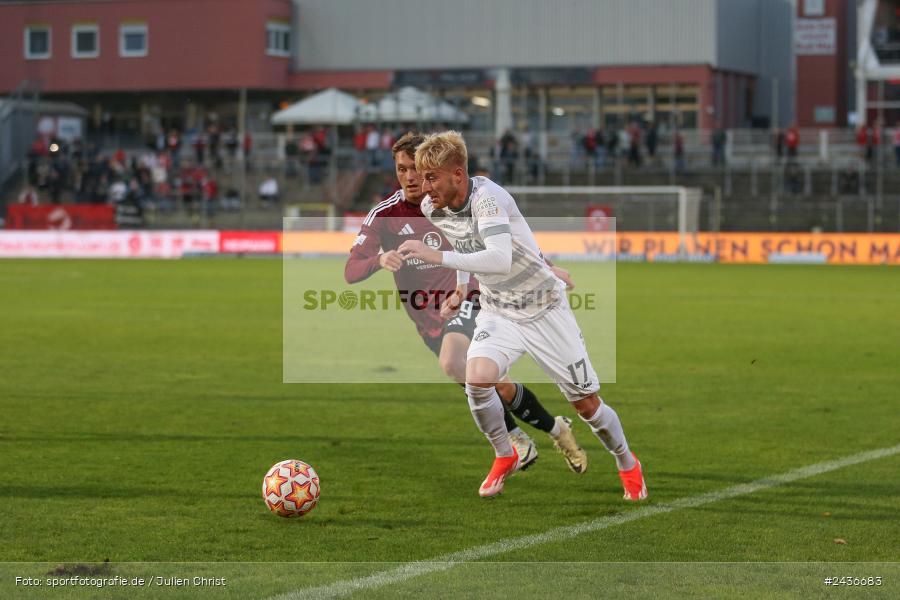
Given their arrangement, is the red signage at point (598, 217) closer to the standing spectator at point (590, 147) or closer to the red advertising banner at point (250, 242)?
the standing spectator at point (590, 147)

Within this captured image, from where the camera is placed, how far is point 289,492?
287 inches

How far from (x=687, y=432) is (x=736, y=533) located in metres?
3.49

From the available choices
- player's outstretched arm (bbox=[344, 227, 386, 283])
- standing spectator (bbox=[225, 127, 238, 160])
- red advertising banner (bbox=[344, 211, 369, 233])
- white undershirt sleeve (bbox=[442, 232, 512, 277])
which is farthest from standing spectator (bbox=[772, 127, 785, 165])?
white undershirt sleeve (bbox=[442, 232, 512, 277])

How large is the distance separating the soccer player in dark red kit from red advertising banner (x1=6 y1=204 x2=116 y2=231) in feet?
110

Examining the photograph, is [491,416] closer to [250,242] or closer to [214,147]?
[250,242]

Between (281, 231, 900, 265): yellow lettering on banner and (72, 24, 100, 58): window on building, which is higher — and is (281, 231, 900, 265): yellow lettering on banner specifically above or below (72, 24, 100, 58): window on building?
below

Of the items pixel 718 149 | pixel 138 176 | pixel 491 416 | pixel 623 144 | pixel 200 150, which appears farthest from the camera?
pixel 200 150

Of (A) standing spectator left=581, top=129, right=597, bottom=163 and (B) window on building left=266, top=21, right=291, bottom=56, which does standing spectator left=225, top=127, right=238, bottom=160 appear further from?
(A) standing spectator left=581, top=129, right=597, bottom=163

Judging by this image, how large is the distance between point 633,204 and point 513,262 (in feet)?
105

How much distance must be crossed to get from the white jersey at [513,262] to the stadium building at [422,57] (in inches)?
1714

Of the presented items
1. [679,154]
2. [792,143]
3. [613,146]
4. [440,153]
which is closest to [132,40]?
[613,146]

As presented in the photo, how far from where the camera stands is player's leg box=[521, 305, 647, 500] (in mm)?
7738

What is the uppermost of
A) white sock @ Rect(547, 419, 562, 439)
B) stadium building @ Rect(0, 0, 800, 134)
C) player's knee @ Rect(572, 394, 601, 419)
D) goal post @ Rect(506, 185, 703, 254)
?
stadium building @ Rect(0, 0, 800, 134)

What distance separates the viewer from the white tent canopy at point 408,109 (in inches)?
1757
